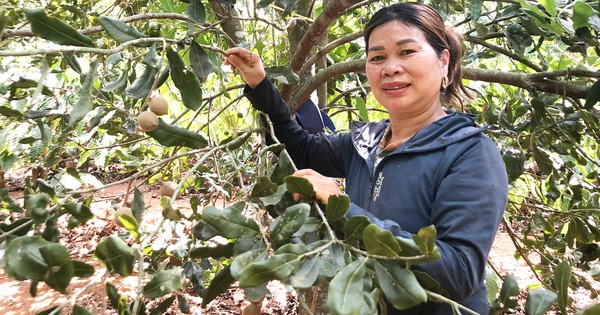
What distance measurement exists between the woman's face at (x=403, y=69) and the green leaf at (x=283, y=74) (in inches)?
10.2

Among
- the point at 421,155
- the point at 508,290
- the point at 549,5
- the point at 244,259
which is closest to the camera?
the point at 244,259

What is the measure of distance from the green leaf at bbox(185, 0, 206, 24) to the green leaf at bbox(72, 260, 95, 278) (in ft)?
2.22

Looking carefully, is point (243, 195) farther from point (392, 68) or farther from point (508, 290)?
point (508, 290)

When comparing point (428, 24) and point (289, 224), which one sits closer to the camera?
point (289, 224)

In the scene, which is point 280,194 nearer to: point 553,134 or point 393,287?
point 393,287

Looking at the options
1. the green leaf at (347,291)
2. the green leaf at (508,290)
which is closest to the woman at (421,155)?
the green leaf at (508,290)

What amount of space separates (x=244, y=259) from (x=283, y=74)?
87 centimetres

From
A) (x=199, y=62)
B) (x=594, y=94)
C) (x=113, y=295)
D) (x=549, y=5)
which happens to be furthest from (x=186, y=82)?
(x=594, y=94)

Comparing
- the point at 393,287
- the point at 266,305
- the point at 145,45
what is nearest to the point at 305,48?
the point at 145,45

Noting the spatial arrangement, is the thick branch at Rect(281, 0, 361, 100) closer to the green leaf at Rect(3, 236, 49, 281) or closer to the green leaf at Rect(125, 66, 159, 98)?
the green leaf at Rect(125, 66, 159, 98)

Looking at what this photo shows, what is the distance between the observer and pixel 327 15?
66.8 inches

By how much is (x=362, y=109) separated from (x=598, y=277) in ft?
3.68

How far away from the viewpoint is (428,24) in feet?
4.48

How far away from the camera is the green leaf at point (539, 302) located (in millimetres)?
812
